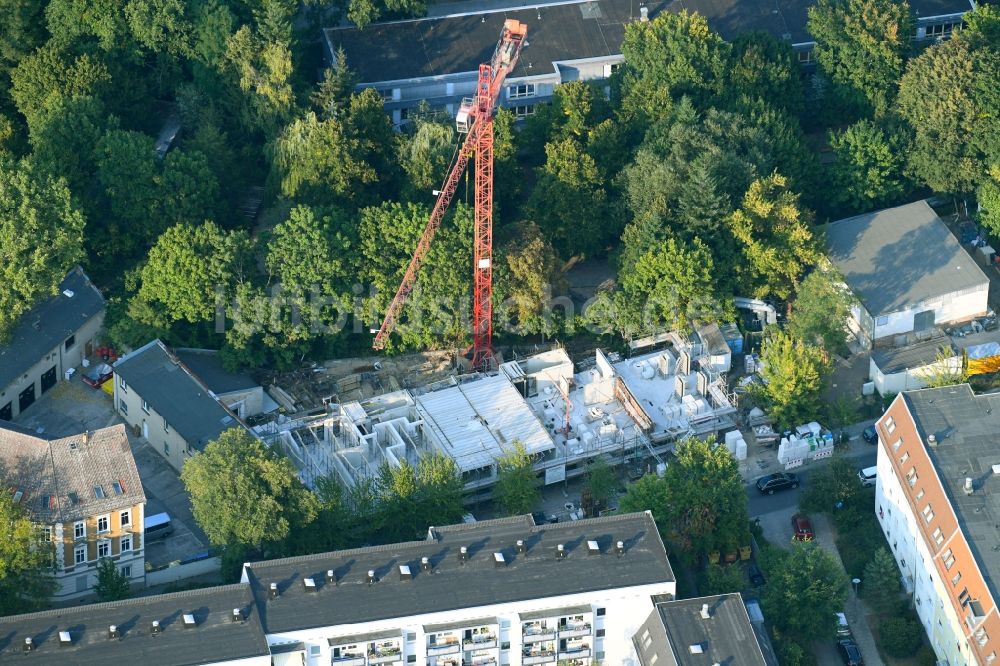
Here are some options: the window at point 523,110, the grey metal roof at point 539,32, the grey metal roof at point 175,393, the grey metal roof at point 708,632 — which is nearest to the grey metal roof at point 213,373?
the grey metal roof at point 175,393

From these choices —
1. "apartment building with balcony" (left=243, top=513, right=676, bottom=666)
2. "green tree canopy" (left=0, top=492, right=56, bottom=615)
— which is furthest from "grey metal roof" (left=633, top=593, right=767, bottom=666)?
"green tree canopy" (left=0, top=492, right=56, bottom=615)

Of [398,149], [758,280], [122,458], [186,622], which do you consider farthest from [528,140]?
[186,622]

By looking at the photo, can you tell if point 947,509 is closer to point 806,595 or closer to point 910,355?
point 806,595

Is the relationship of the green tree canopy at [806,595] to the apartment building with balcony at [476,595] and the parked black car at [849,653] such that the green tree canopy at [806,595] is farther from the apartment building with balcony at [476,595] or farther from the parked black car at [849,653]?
the apartment building with balcony at [476,595]

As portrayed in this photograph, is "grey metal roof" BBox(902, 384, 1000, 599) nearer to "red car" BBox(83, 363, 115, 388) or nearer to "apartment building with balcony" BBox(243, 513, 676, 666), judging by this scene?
"apartment building with balcony" BBox(243, 513, 676, 666)

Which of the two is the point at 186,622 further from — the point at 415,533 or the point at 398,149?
the point at 398,149

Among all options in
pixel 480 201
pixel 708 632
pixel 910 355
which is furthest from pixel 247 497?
pixel 910 355

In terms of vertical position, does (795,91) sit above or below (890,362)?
above
